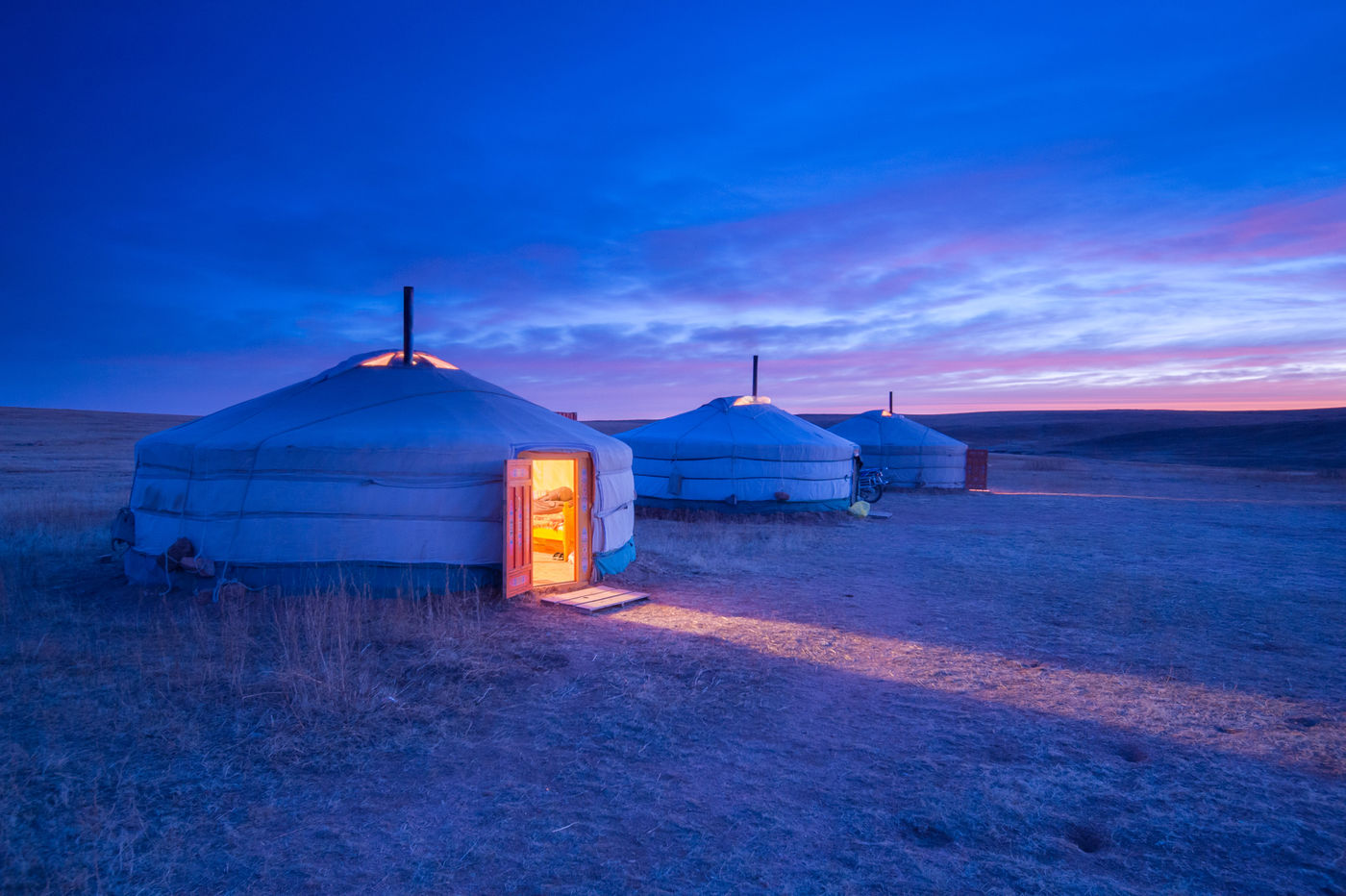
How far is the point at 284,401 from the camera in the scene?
8703mm

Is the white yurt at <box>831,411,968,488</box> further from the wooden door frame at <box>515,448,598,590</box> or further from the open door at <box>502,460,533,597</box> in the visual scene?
the open door at <box>502,460,533,597</box>

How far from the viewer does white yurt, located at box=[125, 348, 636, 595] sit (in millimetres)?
7383

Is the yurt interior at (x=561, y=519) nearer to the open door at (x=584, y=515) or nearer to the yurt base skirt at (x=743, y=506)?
the open door at (x=584, y=515)

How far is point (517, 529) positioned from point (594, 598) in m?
1.06

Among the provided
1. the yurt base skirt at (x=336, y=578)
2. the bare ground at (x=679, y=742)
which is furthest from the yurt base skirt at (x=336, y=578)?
the bare ground at (x=679, y=742)

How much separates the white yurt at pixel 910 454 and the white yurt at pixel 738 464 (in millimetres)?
7069

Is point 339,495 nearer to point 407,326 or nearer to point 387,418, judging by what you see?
point 387,418

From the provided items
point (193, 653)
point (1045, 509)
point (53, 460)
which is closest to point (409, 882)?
point (193, 653)

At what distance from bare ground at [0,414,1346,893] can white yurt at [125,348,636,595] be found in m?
0.51

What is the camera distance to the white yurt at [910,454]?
23047 millimetres

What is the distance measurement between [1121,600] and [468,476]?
7103mm

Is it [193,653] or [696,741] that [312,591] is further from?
[696,741]

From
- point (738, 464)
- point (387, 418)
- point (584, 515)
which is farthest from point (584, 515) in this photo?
point (738, 464)

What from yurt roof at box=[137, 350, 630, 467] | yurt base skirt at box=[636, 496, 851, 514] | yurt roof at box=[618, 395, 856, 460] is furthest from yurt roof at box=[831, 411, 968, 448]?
yurt roof at box=[137, 350, 630, 467]
